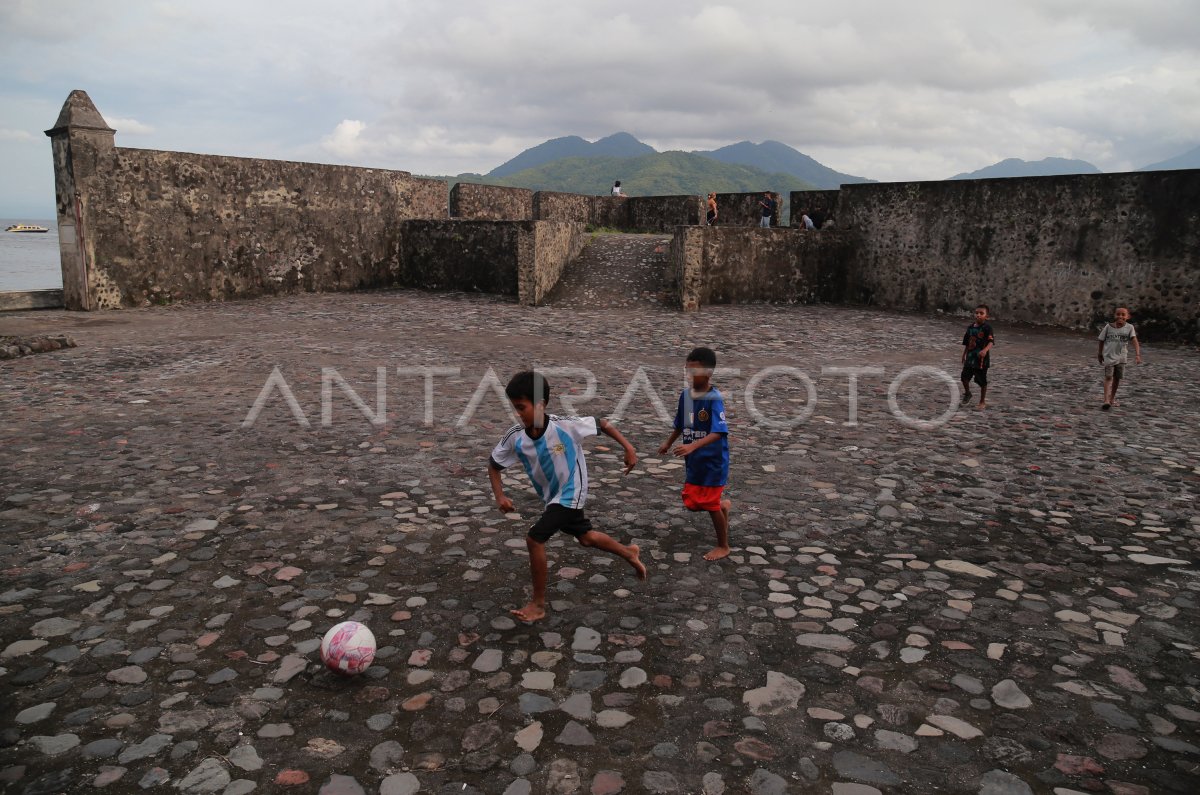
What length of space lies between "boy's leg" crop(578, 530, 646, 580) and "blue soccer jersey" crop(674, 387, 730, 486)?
2.52 ft

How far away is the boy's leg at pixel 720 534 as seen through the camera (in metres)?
4.98

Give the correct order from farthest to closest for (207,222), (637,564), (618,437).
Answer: (207,222)
(637,564)
(618,437)

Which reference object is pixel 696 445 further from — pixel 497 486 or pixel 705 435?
pixel 497 486

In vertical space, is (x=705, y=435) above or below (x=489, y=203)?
below

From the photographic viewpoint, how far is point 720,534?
5.04 meters

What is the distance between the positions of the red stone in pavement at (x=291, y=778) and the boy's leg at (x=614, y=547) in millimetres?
A: 1881

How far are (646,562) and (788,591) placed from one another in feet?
2.99

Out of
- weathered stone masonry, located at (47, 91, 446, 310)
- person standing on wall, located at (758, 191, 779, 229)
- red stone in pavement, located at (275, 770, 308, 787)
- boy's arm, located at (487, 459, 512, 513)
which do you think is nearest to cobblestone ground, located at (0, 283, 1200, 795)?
red stone in pavement, located at (275, 770, 308, 787)

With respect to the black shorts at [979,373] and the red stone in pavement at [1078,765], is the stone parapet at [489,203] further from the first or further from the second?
the red stone in pavement at [1078,765]

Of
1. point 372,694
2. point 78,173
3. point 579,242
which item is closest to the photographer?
point 372,694

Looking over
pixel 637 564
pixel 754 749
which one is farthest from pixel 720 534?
pixel 754 749

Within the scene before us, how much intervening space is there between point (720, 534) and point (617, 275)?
53.7 ft

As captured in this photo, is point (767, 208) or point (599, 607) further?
point (767, 208)

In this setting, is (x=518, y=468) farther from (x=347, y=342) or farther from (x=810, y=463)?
(x=347, y=342)
